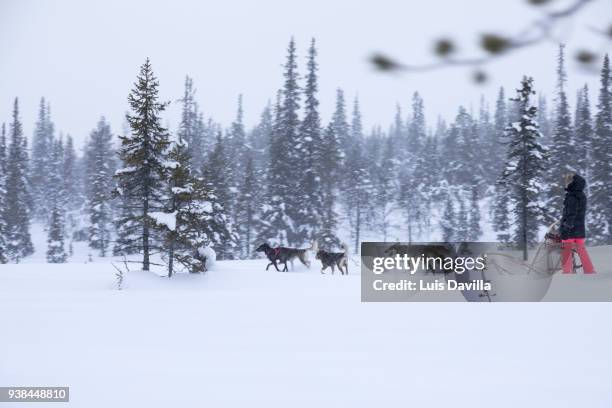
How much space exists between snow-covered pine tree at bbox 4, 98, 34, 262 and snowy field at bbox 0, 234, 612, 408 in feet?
177

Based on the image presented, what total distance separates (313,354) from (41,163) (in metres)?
87.7

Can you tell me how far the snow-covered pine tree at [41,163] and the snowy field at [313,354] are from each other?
73077mm

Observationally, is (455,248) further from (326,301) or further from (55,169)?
(55,169)

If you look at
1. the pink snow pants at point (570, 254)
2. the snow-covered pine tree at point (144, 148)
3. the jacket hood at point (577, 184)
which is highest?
the snow-covered pine tree at point (144, 148)

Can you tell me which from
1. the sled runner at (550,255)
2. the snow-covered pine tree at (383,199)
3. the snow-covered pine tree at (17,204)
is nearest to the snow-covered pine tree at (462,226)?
the snow-covered pine tree at (383,199)

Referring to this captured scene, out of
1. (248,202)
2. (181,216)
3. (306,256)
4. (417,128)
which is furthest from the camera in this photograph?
(417,128)

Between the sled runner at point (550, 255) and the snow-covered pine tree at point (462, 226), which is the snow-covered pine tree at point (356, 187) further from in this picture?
the sled runner at point (550, 255)

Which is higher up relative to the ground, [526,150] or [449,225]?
[526,150]

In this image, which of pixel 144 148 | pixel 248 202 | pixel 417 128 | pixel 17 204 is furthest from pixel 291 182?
pixel 417 128

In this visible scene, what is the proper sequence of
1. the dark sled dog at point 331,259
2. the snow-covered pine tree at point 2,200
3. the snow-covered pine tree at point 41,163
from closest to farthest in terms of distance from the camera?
1. the dark sled dog at point 331,259
2. the snow-covered pine tree at point 2,200
3. the snow-covered pine tree at point 41,163

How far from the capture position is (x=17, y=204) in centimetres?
5331

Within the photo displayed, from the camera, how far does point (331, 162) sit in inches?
1586

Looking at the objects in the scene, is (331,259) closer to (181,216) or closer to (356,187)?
(181,216)

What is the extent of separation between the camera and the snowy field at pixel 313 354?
11.1 feet
